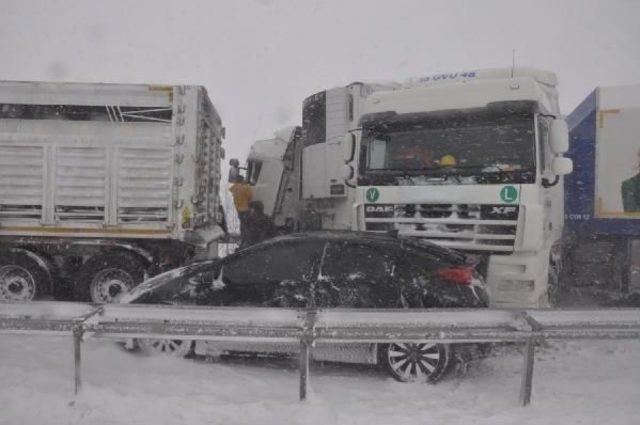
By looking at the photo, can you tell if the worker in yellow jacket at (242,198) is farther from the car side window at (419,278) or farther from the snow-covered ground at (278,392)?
the car side window at (419,278)

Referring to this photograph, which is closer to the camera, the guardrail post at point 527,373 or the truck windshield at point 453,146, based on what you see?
the guardrail post at point 527,373

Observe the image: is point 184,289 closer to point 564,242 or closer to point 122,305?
point 122,305

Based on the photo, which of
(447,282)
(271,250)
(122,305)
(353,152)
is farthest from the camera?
(353,152)

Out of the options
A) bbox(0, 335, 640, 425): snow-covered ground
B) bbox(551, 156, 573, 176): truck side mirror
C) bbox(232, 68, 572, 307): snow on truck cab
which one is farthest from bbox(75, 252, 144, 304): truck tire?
bbox(551, 156, 573, 176): truck side mirror

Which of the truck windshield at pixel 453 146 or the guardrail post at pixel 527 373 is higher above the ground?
the truck windshield at pixel 453 146

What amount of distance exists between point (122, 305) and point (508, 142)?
4.89 meters

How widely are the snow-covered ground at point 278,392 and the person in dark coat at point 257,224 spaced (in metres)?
6.06

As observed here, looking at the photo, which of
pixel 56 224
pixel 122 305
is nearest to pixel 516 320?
pixel 122 305

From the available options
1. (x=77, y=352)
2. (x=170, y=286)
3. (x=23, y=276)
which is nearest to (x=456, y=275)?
(x=170, y=286)

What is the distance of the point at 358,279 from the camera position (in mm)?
5648

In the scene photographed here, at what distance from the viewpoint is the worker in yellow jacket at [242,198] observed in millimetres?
11684

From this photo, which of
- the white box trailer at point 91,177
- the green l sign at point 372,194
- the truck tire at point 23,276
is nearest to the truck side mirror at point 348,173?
the green l sign at point 372,194

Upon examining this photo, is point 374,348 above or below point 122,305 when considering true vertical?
below

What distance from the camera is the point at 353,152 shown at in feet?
26.3
